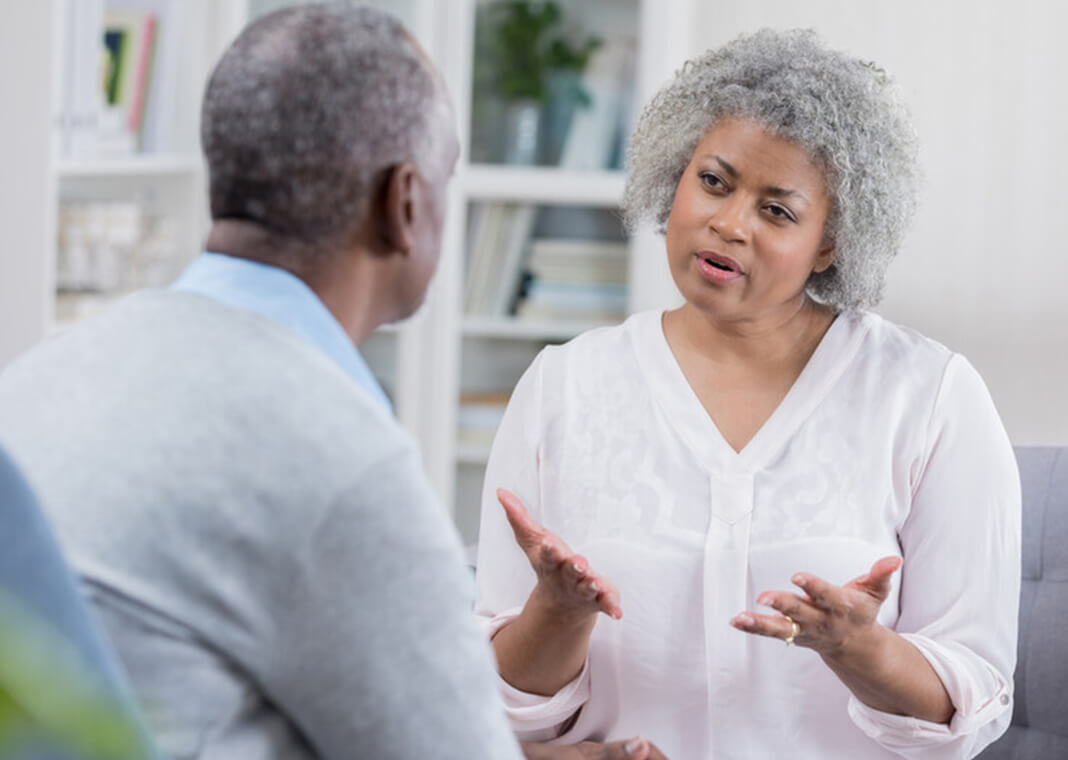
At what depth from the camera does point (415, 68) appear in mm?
901

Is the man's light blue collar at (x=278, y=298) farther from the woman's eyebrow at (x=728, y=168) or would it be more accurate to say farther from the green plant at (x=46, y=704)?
the woman's eyebrow at (x=728, y=168)

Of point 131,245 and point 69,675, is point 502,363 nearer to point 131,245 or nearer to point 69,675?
point 131,245

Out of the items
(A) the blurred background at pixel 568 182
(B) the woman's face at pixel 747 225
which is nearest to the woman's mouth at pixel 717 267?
(B) the woman's face at pixel 747 225

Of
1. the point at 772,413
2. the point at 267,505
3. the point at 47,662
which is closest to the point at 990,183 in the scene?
the point at 772,413

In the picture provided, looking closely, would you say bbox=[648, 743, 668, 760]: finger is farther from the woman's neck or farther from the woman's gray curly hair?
the woman's gray curly hair

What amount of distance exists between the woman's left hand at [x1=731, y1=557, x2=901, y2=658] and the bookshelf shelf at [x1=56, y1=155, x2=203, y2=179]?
75.5 inches

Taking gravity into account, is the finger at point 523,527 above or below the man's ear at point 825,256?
below

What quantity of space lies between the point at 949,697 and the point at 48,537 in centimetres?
109

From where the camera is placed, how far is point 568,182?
3.45 metres

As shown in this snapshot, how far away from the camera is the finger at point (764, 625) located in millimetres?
1260

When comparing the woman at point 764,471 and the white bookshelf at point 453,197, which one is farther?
the white bookshelf at point 453,197

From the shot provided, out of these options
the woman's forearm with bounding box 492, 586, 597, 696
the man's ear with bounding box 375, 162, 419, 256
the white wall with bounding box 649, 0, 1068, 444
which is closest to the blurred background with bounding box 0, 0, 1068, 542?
the white wall with bounding box 649, 0, 1068, 444

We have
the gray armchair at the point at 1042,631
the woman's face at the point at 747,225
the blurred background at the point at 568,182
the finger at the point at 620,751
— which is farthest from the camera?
the blurred background at the point at 568,182

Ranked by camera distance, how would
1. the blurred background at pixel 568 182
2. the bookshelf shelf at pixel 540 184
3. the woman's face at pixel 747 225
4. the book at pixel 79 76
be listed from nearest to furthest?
1. the woman's face at pixel 747 225
2. the book at pixel 79 76
3. the blurred background at pixel 568 182
4. the bookshelf shelf at pixel 540 184
